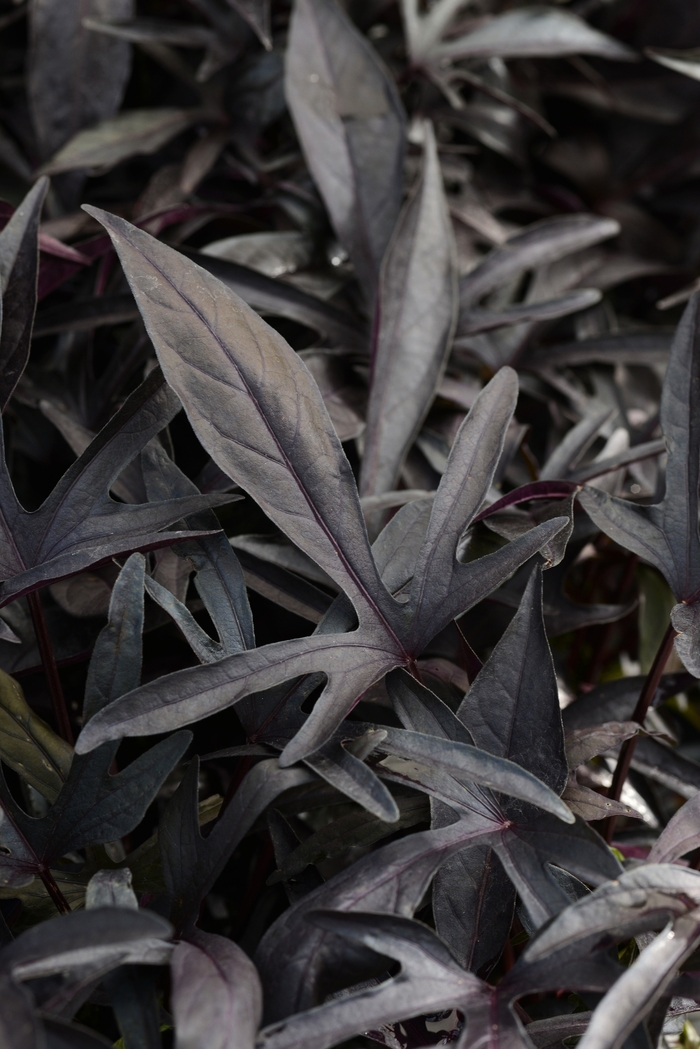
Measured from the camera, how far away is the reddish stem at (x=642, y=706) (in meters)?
0.58

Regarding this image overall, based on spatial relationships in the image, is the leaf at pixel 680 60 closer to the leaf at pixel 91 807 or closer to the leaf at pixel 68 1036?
the leaf at pixel 91 807

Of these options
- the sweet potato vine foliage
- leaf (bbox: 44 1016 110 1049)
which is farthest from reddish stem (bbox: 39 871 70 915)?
leaf (bbox: 44 1016 110 1049)

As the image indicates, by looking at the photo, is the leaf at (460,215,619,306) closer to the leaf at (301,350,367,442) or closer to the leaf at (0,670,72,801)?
the leaf at (301,350,367,442)

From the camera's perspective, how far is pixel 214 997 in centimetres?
38

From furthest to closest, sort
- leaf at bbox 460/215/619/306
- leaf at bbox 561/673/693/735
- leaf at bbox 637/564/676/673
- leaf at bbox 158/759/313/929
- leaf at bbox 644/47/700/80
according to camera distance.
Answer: leaf at bbox 644/47/700/80
leaf at bbox 460/215/619/306
leaf at bbox 637/564/676/673
leaf at bbox 561/673/693/735
leaf at bbox 158/759/313/929

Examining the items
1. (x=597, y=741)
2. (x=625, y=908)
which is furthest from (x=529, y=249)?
(x=625, y=908)

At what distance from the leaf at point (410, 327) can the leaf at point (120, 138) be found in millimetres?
302

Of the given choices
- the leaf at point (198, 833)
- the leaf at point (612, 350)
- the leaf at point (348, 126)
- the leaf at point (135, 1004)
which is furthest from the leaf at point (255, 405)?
the leaf at point (612, 350)

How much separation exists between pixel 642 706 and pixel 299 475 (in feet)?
0.96

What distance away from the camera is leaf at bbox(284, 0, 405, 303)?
2.66 ft

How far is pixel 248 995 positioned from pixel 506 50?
37.4 inches

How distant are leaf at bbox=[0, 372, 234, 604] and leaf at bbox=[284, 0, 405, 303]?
0.35 meters

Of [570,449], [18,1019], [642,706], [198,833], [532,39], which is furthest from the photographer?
[532,39]

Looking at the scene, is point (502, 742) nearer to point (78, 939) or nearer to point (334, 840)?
point (334, 840)
